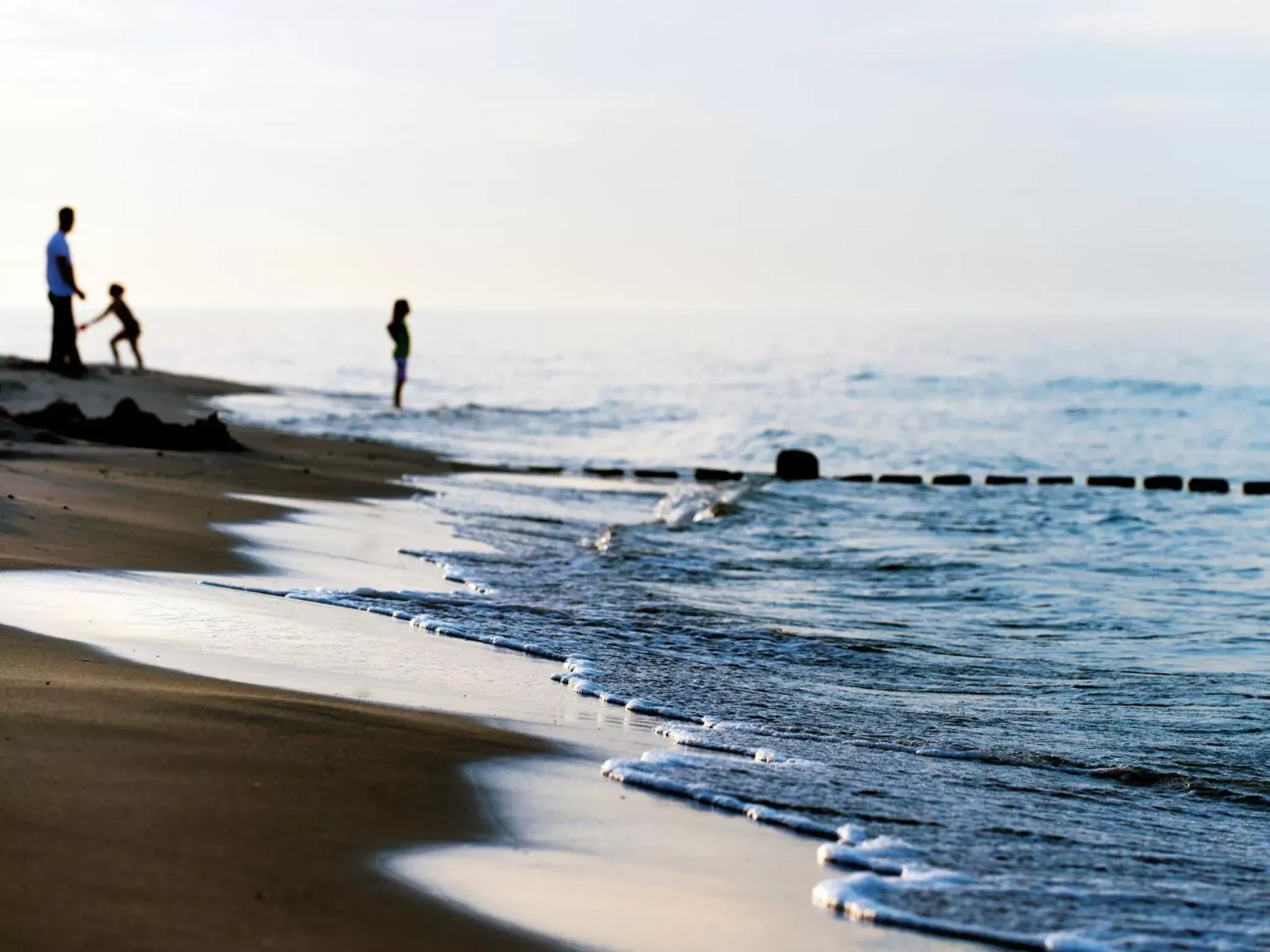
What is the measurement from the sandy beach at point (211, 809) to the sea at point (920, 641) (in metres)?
0.85

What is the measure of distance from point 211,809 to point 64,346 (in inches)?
713

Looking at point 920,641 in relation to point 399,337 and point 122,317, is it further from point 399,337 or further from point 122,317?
point 399,337

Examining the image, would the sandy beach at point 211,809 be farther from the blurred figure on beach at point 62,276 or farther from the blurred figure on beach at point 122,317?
the blurred figure on beach at point 122,317

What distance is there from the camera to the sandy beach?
3.32 metres

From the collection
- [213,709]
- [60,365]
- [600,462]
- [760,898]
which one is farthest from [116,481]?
[600,462]

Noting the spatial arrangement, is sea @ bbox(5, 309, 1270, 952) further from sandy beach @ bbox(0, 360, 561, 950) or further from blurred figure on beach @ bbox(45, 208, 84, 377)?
blurred figure on beach @ bbox(45, 208, 84, 377)

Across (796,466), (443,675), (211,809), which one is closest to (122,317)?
(796,466)

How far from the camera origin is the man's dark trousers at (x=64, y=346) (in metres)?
19.8

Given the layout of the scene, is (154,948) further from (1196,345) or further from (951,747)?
(1196,345)

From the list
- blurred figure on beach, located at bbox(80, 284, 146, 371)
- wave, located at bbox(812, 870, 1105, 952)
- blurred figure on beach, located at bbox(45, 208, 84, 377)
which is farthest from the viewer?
blurred figure on beach, located at bbox(80, 284, 146, 371)

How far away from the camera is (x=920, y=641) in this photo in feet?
29.5

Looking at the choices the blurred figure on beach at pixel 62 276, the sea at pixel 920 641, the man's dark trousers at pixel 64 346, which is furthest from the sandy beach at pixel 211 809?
the man's dark trousers at pixel 64 346

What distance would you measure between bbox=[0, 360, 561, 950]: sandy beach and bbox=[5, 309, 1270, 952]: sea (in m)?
0.85

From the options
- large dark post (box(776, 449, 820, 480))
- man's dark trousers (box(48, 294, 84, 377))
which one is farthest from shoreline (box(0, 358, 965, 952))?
large dark post (box(776, 449, 820, 480))
